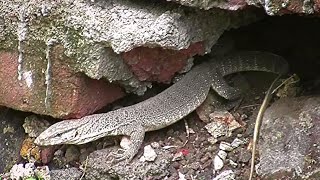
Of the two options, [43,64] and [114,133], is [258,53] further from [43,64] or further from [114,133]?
[43,64]

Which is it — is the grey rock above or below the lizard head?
above

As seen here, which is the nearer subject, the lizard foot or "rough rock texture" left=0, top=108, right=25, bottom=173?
the lizard foot

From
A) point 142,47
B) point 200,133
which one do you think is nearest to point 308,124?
point 200,133

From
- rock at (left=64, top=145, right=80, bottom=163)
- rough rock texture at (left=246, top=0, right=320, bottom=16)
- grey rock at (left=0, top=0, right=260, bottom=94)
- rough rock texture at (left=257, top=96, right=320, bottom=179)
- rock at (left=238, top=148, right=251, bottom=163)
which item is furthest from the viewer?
rock at (left=64, top=145, right=80, bottom=163)

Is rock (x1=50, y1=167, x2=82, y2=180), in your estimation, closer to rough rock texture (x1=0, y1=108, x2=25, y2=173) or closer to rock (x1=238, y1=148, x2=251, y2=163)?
rough rock texture (x1=0, y1=108, x2=25, y2=173)

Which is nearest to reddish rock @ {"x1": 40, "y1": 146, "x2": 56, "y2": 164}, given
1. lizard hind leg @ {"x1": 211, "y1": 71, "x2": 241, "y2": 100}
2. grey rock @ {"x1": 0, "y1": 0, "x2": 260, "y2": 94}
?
grey rock @ {"x1": 0, "y1": 0, "x2": 260, "y2": 94}

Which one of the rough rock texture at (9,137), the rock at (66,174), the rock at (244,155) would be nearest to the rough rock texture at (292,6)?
the rock at (244,155)

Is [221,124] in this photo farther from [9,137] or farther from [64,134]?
[9,137]
